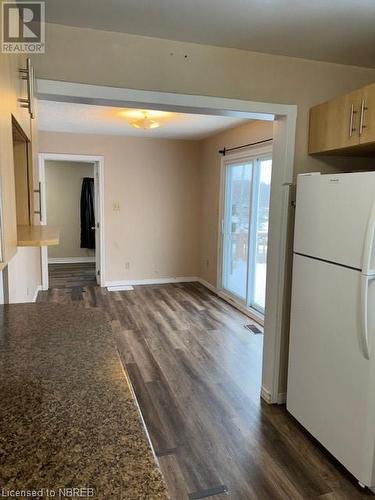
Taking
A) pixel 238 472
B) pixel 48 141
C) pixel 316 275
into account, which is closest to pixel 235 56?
pixel 316 275

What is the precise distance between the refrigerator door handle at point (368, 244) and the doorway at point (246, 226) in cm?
238

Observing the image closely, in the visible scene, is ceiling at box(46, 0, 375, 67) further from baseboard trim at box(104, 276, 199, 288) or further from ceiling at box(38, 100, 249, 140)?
baseboard trim at box(104, 276, 199, 288)

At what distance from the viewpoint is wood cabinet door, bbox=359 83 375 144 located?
1974 millimetres

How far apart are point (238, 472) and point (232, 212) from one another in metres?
3.93

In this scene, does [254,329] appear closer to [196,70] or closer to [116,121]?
[196,70]

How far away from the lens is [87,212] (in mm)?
8258

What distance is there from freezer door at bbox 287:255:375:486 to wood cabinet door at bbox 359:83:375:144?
0.74m

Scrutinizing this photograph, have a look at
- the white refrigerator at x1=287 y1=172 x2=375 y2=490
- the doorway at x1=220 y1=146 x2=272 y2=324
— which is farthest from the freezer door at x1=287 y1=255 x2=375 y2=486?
the doorway at x1=220 y1=146 x2=272 y2=324

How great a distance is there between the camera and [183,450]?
2.23 metres

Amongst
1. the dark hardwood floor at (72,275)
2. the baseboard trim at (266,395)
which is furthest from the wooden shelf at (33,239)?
the dark hardwood floor at (72,275)

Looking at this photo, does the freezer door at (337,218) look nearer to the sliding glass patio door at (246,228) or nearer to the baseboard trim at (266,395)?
the baseboard trim at (266,395)

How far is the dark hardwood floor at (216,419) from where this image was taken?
1979mm

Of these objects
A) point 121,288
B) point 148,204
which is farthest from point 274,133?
point 121,288

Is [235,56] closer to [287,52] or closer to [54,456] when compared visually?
[287,52]
